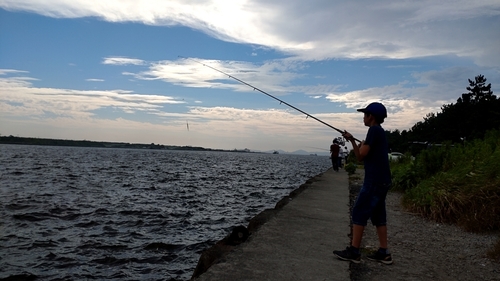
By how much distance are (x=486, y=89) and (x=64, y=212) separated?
5726 cm

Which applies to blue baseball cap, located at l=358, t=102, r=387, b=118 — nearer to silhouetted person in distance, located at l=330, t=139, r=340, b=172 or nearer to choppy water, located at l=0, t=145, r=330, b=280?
choppy water, located at l=0, t=145, r=330, b=280

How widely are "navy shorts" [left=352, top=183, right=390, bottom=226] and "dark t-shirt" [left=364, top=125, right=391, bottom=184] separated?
7 cm

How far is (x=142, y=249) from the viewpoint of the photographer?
6.98 meters

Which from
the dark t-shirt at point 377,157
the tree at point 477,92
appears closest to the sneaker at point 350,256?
the dark t-shirt at point 377,157

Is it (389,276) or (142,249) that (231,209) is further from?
(389,276)

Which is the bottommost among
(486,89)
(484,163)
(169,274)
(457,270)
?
(169,274)

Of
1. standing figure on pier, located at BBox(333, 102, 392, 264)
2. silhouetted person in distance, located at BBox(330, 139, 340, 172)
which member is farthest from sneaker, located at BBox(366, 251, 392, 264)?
silhouetted person in distance, located at BBox(330, 139, 340, 172)

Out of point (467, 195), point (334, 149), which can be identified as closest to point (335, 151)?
point (334, 149)

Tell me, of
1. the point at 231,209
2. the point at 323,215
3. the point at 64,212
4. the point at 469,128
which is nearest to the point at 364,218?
the point at 323,215

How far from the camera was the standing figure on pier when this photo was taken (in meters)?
4.07

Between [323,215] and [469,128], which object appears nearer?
[323,215]

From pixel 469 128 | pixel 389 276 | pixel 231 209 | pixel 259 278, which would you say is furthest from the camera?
pixel 469 128

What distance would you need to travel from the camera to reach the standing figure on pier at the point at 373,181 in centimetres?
407

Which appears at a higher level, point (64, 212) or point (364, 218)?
point (364, 218)
